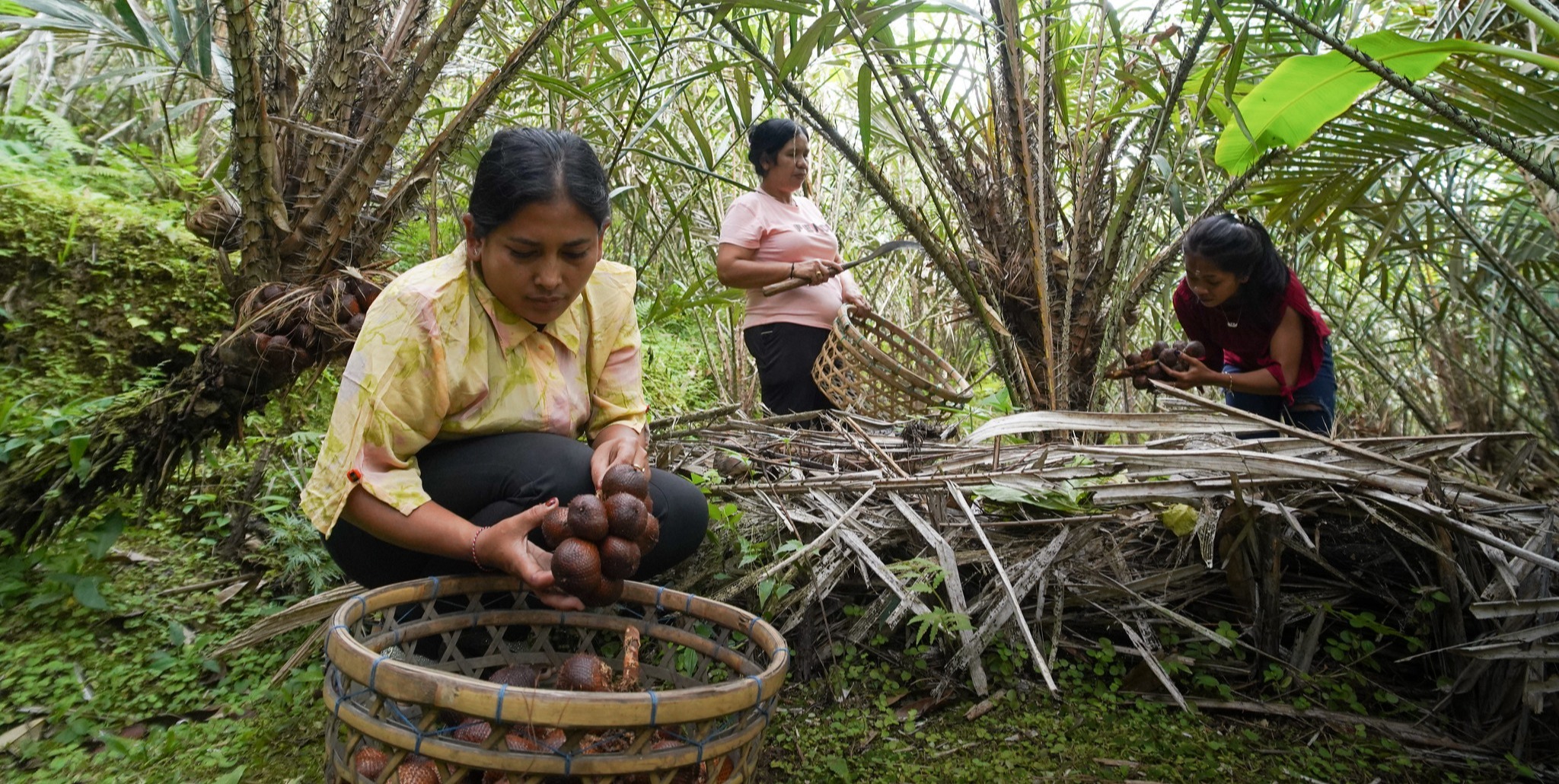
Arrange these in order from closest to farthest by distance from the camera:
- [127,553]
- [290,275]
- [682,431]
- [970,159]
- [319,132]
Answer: [319,132] < [290,275] < [127,553] < [682,431] < [970,159]

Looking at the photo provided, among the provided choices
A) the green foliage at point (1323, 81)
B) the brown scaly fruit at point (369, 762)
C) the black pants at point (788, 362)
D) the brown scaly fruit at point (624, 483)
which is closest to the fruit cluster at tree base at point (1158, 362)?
the green foliage at point (1323, 81)

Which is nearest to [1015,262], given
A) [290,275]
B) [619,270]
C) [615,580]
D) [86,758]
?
[619,270]

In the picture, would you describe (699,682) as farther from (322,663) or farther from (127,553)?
(127,553)

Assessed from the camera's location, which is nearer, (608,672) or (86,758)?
(608,672)

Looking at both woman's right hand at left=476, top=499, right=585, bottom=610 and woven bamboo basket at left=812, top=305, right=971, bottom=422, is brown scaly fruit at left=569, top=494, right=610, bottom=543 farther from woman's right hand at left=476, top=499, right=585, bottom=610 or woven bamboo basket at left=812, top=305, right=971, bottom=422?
woven bamboo basket at left=812, top=305, right=971, bottom=422

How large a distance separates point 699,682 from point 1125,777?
2.57 ft

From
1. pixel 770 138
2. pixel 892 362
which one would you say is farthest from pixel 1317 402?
pixel 770 138

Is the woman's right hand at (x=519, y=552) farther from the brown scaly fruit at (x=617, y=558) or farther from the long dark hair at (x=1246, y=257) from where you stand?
the long dark hair at (x=1246, y=257)

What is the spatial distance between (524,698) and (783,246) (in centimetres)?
239

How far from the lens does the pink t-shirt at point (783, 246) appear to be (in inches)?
127

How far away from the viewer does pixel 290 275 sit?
2.09 metres

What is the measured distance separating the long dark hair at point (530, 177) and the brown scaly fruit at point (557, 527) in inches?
19.5

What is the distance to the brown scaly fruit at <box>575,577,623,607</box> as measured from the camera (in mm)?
1449

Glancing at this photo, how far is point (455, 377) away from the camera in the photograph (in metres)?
1.59
